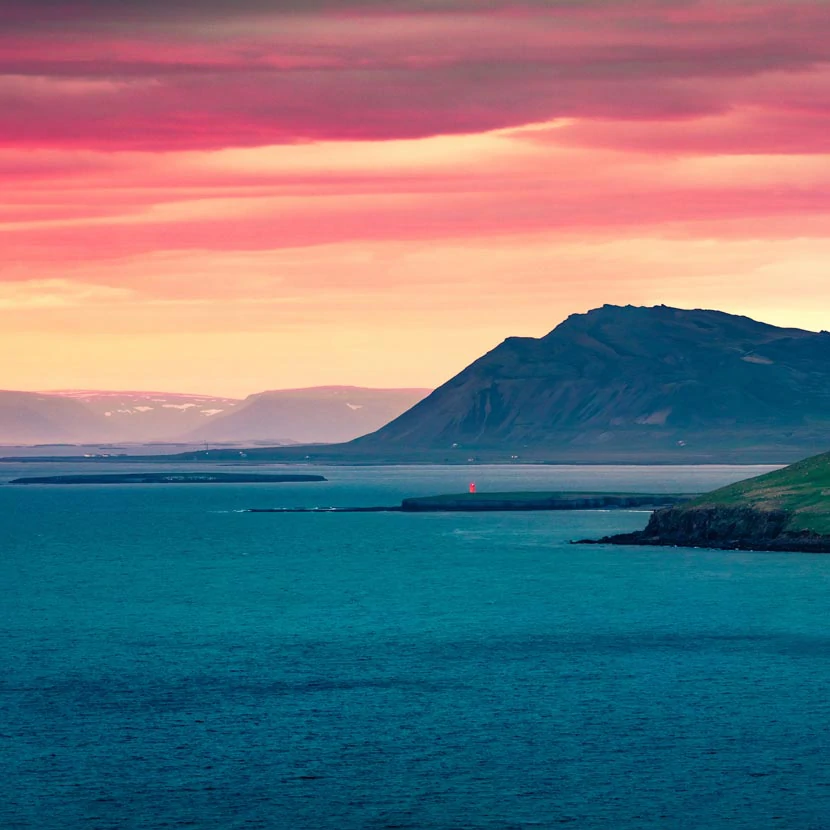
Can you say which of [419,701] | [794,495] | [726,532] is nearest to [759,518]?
[794,495]

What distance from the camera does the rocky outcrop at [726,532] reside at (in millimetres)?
137375

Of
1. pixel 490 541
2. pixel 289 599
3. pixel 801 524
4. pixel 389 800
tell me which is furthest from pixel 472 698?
pixel 490 541

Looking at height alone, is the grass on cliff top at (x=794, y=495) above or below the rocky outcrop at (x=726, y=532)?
above

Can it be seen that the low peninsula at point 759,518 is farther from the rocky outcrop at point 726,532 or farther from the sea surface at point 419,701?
the sea surface at point 419,701

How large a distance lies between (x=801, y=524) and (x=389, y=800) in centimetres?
10048

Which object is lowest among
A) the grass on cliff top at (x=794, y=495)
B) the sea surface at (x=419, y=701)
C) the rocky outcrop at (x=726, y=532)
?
the sea surface at (x=419, y=701)

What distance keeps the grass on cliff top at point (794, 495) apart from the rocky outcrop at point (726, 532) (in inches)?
36.8

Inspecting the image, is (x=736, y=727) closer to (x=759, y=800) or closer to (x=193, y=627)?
(x=759, y=800)

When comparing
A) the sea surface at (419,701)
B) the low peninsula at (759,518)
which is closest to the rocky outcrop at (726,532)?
the low peninsula at (759,518)

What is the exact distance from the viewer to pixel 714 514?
14875 cm

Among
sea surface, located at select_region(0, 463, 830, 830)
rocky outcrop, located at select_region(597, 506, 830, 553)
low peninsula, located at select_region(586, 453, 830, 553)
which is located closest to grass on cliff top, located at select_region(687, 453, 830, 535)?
low peninsula, located at select_region(586, 453, 830, 553)

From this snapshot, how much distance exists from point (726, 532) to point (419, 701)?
9193 cm

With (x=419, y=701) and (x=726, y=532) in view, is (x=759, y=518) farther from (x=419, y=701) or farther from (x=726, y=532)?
(x=419, y=701)

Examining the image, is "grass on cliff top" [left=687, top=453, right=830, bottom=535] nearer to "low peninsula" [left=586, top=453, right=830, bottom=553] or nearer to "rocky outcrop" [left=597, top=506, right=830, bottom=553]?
"low peninsula" [left=586, top=453, right=830, bottom=553]
